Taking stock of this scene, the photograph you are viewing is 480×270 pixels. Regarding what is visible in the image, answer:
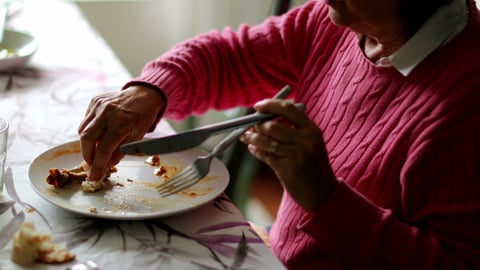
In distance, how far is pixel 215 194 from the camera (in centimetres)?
93

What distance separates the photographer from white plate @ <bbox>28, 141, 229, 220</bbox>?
88 cm

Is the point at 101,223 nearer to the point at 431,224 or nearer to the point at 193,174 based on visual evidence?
the point at 193,174

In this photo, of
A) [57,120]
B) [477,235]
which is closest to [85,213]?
[57,120]

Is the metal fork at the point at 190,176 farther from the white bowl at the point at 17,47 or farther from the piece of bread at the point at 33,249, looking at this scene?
the white bowl at the point at 17,47

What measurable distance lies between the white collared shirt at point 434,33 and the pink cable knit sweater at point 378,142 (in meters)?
0.01

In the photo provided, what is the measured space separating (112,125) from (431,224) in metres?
0.49

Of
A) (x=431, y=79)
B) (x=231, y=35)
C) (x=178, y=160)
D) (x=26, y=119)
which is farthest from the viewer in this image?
(x=231, y=35)

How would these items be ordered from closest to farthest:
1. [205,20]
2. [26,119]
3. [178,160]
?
1. [178,160]
2. [26,119]
3. [205,20]

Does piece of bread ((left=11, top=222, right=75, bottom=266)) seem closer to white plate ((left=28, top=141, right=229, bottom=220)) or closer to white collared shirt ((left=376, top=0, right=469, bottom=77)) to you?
white plate ((left=28, top=141, right=229, bottom=220))

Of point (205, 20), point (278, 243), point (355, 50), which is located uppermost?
point (355, 50)

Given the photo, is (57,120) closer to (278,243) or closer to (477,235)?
(278,243)

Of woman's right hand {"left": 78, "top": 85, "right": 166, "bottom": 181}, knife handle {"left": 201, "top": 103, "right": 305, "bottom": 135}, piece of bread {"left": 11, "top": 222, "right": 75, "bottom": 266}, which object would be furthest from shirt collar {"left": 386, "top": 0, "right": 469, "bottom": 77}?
piece of bread {"left": 11, "top": 222, "right": 75, "bottom": 266}

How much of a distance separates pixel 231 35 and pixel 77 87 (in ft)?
1.15

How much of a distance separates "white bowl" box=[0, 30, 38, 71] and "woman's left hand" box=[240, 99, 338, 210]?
0.76 meters
